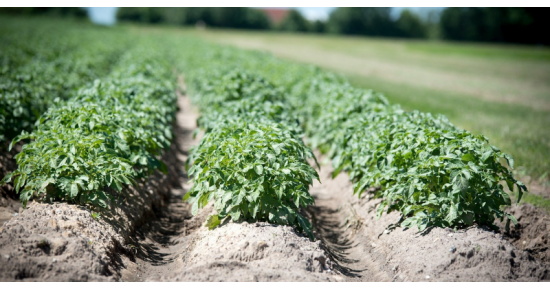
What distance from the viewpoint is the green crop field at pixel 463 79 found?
10.5 meters

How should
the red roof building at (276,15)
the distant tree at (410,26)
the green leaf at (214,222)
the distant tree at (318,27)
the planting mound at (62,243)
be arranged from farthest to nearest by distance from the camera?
the distant tree at (410,26) < the distant tree at (318,27) < the red roof building at (276,15) < the green leaf at (214,222) < the planting mound at (62,243)

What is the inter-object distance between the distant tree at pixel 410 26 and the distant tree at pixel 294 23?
38.4ft

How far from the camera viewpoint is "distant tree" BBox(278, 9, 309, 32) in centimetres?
5049

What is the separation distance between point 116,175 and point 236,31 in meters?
37.6

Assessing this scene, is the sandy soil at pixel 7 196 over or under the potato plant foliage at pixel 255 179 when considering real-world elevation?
under

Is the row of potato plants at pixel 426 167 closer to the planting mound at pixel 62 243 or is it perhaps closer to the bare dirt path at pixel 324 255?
the bare dirt path at pixel 324 255

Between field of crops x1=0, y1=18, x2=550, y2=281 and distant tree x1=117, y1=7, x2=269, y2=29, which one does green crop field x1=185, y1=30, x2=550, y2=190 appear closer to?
distant tree x1=117, y1=7, x2=269, y2=29

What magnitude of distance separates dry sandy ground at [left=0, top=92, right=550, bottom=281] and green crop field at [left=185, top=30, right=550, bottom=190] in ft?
11.7

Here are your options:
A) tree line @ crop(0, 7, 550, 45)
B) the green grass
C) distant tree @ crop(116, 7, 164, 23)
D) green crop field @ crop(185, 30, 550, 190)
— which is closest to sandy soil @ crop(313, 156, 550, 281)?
the green grass

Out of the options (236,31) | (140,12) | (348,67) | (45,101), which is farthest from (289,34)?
(45,101)

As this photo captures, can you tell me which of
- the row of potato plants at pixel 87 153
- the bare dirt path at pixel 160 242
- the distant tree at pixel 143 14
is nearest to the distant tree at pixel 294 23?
the distant tree at pixel 143 14

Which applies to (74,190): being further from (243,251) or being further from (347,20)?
(347,20)

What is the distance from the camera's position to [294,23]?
5153 centimetres

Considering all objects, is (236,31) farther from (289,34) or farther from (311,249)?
(311,249)
